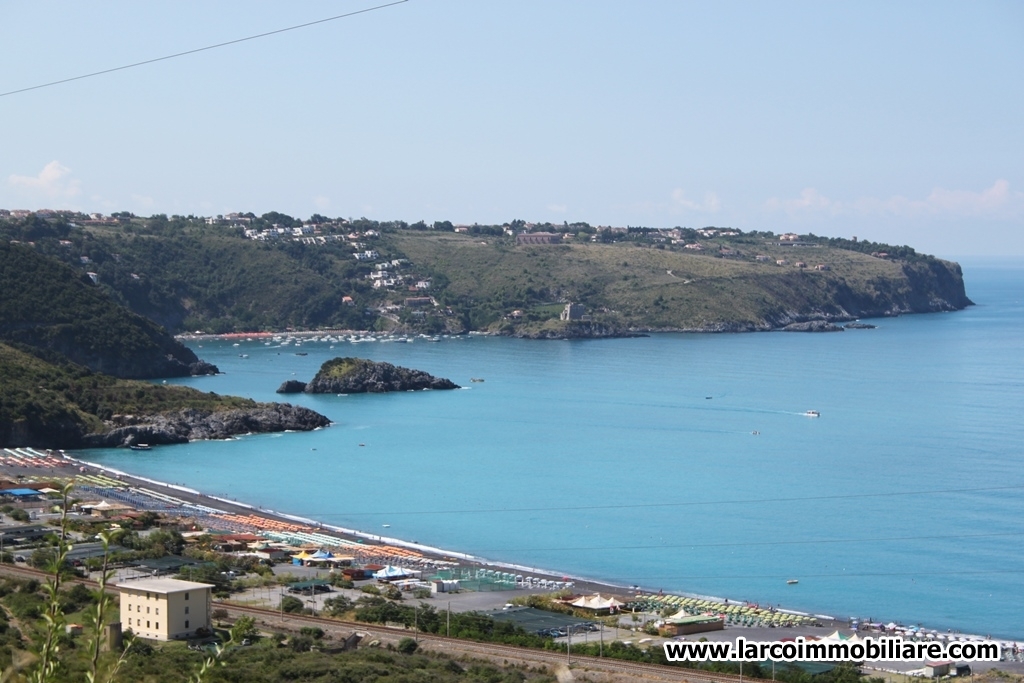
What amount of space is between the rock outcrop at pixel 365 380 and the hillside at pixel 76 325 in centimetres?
734

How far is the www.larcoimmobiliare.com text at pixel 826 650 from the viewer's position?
16938 mm

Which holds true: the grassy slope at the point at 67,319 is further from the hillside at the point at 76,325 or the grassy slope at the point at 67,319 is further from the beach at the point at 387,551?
the beach at the point at 387,551

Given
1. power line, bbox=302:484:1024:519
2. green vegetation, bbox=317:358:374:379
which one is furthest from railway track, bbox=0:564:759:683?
green vegetation, bbox=317:358:374:379

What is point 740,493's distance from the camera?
33.5 meters

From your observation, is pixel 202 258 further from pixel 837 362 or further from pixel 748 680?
pixel 748 680

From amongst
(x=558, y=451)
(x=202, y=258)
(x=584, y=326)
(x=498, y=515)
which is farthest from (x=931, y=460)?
(x=202, y=258)

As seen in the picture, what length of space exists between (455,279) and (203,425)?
5710 centimetres

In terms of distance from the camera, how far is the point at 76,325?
56.4 meters

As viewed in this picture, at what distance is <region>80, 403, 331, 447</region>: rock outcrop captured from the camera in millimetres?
42125

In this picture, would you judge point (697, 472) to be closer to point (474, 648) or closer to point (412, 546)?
point (412, 546)

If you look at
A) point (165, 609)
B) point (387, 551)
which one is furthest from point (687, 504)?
point (165, 609)

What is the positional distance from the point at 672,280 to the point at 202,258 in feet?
120

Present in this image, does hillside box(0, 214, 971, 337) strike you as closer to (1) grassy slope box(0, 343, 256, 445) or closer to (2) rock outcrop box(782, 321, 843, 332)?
(2) rock outcrop box(782, 321, 843, 332)

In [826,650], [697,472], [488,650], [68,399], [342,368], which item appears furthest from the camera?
[342,368]
